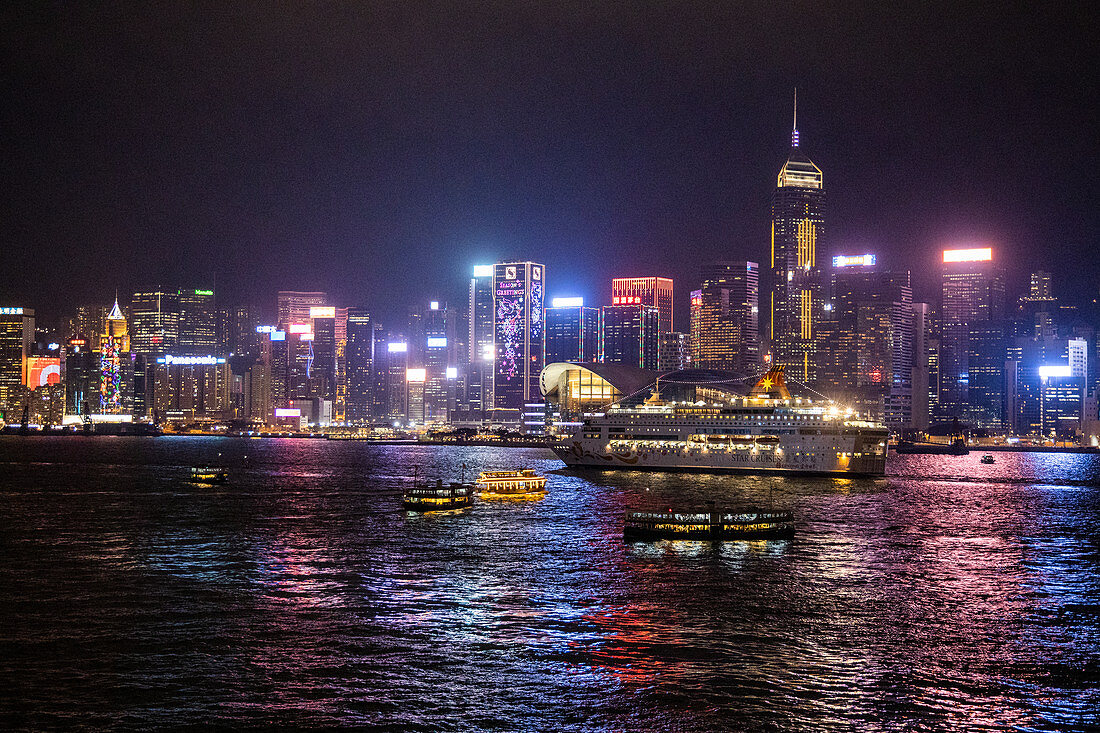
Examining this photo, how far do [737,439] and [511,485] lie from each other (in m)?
40.0

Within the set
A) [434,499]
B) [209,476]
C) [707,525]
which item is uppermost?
[707,525]

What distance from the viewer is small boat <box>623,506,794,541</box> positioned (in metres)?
70.8

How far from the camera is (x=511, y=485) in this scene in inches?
4141

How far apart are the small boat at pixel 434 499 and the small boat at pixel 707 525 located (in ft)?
79.3

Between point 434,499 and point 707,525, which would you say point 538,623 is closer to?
point 707,525

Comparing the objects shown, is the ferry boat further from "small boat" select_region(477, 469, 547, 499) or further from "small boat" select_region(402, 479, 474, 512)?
"small boat" select_region(402, 479, 474, 512)

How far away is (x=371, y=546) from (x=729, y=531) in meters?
25.7

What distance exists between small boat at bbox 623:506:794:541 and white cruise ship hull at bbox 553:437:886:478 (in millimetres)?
58957

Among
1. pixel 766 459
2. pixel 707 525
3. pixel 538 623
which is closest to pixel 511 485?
pixel 707 525

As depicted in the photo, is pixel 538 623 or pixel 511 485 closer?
pixel 538 623

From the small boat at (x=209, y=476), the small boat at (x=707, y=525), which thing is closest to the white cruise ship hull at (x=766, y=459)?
the small boat at (x=209, y=476)

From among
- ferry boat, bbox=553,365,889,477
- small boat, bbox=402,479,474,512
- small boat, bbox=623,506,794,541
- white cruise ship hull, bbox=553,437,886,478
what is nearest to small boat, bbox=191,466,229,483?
small boat, bbox=402,479,474,512

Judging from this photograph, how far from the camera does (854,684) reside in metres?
35.8

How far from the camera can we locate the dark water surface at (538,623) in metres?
33.2
